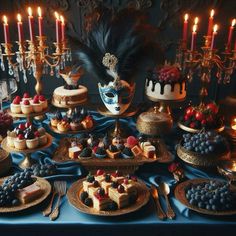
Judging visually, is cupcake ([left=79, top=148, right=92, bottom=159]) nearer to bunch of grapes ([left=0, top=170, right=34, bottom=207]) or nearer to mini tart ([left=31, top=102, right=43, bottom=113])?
bunch of grapes ([left=0, top=170, right=34, bottom=207])

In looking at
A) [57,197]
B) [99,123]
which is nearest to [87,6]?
[99,123]

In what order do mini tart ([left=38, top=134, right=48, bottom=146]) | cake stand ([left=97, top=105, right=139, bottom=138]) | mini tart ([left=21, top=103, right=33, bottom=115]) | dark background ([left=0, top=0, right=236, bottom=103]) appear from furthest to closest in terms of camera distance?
dark background ([left=0, top=0, right=236, bottom=103]) → cake stand ([left=97, top=105, right=139, bottom=138]) → mini tart ([left=21, top=103, right=33, bottom=115]) → mini tart ([left=38, top=134, right=48, bottom=146])

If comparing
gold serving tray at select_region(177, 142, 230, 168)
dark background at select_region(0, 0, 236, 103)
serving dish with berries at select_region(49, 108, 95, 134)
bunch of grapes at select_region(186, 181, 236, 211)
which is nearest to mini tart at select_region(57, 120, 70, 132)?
serving dish with berries at select_region(49, 108, 95, 134)

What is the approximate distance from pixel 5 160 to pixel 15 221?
40 cm

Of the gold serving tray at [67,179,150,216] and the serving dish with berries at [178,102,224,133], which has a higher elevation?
the serving dish with berries at [178,102,224,133]

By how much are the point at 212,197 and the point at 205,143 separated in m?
0.33

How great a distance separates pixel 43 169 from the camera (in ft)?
5.32

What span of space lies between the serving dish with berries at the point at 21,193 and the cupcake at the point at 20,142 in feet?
0.70

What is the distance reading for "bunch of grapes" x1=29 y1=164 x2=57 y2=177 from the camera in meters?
1.60

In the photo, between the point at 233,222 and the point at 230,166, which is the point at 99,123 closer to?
the point at 230,166

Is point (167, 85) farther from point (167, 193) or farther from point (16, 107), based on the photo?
point (16, 107)

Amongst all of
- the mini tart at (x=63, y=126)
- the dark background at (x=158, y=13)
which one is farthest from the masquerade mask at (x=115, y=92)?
the dark background at (x=158, y=13)

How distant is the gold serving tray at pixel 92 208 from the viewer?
4.25 ft

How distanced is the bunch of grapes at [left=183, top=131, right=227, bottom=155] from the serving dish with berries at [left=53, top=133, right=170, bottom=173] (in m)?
0.15
